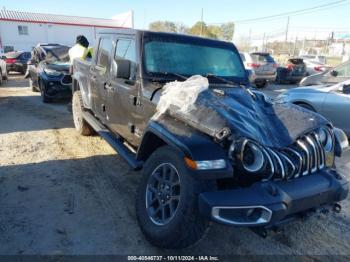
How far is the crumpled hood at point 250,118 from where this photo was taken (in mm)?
2705

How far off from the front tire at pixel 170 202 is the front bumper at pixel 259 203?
0.18m

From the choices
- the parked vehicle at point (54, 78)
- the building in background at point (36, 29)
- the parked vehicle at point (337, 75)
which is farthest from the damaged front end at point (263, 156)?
the building in background at point (36, 29)

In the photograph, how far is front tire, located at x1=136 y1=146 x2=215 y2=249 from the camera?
2.53m

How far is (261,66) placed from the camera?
622 inches

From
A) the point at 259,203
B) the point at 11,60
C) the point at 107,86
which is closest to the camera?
the point at 259,203

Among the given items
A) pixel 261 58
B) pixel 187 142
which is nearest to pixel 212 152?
pixel 187 142

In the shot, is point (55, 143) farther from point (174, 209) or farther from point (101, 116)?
point (174, 209)

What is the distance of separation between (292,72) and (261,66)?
2.88 meters

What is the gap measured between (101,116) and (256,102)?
2627 mm

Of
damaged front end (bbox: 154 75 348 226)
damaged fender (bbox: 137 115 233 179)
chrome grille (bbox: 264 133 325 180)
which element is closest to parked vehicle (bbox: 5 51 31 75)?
damaged fender (bbox: 137 115 233 179)

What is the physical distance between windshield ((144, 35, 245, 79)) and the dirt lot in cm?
159

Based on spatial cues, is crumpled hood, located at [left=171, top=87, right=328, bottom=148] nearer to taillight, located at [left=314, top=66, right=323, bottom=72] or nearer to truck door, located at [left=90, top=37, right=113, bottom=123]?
truck door, located at [left=90, top=37, right=113, bottom=123]

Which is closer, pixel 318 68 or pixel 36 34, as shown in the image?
pixel 318 68

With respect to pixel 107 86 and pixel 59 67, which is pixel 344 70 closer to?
pixel 107 86
